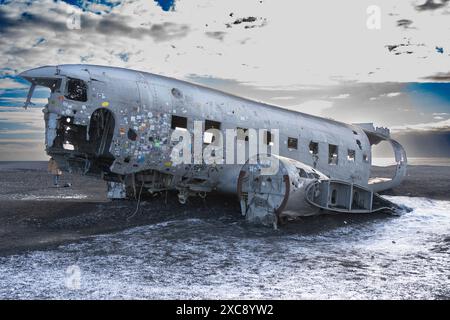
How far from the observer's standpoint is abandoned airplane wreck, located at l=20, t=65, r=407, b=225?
423 inches

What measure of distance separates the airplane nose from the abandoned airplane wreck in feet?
0.10

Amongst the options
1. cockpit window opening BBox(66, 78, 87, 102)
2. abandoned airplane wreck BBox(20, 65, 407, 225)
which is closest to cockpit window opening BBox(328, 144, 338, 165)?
abandoned airplane wreck BBox(20, 65, 407, 225)

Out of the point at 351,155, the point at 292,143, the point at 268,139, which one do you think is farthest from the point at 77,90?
the point at 351,155

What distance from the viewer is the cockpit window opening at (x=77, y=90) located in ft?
35.2

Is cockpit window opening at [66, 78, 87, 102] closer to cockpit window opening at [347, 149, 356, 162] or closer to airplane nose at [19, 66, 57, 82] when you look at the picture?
airplane nose at [19, 66, 57, 82]

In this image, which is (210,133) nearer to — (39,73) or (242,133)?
(242,133)

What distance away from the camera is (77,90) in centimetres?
1080

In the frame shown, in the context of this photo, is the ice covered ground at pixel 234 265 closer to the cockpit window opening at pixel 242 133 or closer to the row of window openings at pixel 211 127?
the row of window openings at pixel 211 127

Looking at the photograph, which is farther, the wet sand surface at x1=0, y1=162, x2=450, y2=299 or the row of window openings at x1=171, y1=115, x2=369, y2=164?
the row of window openings at x1=171, y1=115, x2=369, y2=164

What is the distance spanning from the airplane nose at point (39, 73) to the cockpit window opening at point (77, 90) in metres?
0.56

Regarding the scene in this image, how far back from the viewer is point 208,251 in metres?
8.27

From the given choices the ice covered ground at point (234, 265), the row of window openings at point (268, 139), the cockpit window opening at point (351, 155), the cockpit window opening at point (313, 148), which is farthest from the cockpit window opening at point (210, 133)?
the cockpit window opening at point (351, 155)
